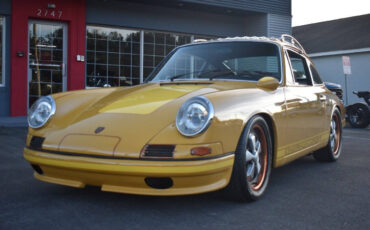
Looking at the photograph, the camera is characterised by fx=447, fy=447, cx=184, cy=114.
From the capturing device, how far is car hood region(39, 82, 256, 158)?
3059 millimetres

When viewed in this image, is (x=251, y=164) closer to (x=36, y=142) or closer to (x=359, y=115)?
(x=36, y=142)

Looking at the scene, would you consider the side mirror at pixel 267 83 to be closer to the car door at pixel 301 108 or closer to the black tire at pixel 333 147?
the car door at pixel 301 108

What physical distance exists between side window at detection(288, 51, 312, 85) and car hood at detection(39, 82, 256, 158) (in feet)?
3.26

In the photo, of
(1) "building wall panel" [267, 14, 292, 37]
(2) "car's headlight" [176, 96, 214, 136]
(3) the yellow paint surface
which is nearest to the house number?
(1) "building wall panel" [267, 14, 292, 37]

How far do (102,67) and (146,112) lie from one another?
10100 mm

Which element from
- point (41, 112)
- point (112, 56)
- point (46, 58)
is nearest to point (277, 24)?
point (112, 56)

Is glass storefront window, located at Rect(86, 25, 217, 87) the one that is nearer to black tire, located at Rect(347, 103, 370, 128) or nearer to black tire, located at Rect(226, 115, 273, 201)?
black tire, located at Rect(347, 103, 370, 128)

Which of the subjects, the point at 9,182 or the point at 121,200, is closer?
the point at 121,200

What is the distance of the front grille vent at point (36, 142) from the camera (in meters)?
3.33

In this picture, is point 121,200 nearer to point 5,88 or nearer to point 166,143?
point 166,143

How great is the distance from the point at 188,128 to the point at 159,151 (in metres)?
0.25

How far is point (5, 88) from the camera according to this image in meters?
11.3

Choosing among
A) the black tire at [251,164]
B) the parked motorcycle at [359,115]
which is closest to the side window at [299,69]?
the black tire at [251,164]

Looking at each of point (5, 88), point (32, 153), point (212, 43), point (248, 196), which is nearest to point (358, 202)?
point (248, 196)
